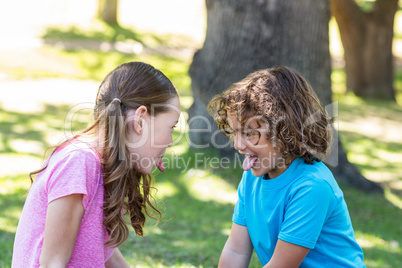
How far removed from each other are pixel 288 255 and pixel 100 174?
842mm

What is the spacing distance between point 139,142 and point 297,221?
732mm

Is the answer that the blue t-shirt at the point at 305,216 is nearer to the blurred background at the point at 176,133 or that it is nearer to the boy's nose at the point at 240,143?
the boy's nose at the point at 240,143

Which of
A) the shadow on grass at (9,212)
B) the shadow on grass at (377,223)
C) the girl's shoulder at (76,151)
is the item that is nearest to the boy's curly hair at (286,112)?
the girl's shoulder at (76,151)

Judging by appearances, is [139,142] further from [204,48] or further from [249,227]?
[204,48]

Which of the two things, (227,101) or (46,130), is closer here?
(227,101)

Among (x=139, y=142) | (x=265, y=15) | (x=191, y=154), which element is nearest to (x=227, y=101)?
(x=139, y=142)

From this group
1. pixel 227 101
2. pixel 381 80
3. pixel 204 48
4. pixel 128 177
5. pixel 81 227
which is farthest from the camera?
pixel 381 80

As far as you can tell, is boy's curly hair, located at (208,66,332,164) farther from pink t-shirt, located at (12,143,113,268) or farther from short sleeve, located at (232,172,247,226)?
pink t-shirt, located at (12,143,113,268)

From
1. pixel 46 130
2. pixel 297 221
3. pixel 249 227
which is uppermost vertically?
pixel 297 221

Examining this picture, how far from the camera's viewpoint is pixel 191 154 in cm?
621

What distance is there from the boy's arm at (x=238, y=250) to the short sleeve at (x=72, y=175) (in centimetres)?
80

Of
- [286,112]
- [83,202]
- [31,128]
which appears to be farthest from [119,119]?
[31,128]

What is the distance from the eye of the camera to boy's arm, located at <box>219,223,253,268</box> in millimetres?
2467

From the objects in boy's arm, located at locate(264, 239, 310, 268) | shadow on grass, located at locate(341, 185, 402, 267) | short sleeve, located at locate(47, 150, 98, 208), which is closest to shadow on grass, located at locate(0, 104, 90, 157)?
shadow on grass, located at locate(341, 185, 402, 267)
